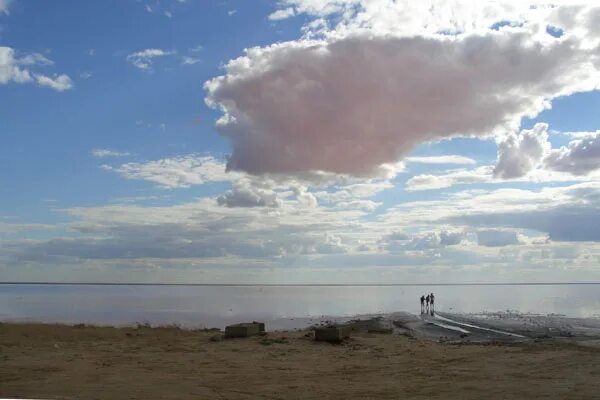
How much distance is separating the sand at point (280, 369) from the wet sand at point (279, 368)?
0.10 feet

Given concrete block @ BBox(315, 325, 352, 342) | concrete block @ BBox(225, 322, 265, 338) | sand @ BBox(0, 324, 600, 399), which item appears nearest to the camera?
sand @ BBox(0, 324, 600, 399)

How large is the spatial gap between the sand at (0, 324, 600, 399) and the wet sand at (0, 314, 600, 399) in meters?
→ 0.03

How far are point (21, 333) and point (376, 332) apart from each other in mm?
17893

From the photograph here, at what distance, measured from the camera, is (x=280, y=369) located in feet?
61.5

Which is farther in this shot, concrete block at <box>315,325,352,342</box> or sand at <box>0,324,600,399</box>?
concrete block at <box>315,325,352,342</box>

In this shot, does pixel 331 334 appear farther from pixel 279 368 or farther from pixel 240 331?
pixel 279 368

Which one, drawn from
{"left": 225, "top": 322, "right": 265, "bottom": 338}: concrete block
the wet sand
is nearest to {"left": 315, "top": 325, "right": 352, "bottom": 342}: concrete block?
the wet sand

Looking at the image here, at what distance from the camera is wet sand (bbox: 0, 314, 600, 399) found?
14.6 m

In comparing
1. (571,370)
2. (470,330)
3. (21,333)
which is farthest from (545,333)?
(21,333)

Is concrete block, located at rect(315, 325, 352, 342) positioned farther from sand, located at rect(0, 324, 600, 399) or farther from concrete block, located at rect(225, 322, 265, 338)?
concrete block, located at rect(225, 322, 265, 338)

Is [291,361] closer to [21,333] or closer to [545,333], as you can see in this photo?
[21,333]

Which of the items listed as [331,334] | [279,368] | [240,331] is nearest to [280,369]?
[279,368]

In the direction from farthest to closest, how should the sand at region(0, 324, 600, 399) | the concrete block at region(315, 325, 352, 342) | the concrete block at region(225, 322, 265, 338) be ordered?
the concrete block at region(225, 322, 265, 338)
the concrete block at region(315, 325, 352, 342)
the sand at region(0, 324, 600, 399)

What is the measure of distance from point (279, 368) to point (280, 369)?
0.22m
